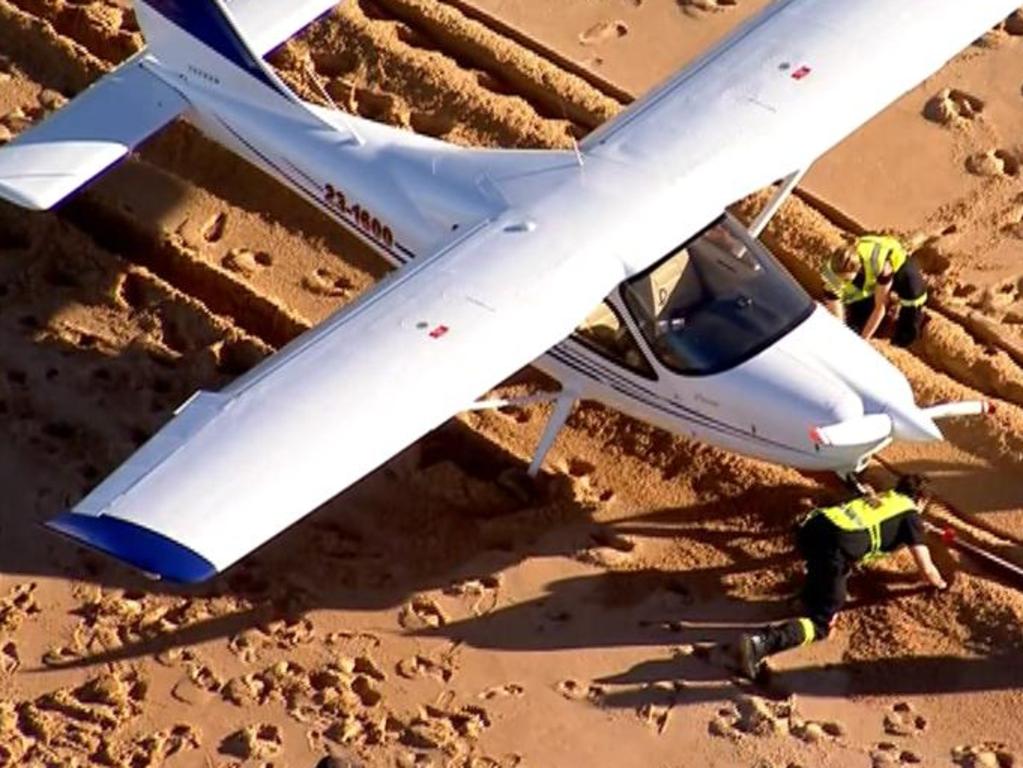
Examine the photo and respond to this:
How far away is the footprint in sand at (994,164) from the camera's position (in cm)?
1588

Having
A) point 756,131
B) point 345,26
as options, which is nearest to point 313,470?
point 756,131

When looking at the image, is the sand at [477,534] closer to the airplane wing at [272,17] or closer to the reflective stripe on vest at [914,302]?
the reflective stripe on vest at [914,302]

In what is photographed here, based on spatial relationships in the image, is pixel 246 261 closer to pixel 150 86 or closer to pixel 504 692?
pixel 150 86

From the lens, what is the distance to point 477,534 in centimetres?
1370

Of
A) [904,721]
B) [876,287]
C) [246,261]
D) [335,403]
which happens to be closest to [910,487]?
[904,721]

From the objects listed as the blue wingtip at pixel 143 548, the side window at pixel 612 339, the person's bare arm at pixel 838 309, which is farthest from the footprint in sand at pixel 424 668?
the person's bare arm at pixel 838 309

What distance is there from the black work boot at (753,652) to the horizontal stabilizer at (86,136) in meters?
5.36

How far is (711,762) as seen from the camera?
12531 mm

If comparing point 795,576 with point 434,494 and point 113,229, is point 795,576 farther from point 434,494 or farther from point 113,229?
point 113,229

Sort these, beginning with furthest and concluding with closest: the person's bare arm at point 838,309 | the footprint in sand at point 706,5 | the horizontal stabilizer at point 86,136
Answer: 1. the footprint in sand at point 706,5
2. the person's bare arm at point 838,309
3. the horizontal stabilizer at point 86,136

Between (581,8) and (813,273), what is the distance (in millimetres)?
3444

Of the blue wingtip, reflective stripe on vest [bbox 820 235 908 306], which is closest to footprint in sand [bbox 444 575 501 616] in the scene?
the blue wingtip

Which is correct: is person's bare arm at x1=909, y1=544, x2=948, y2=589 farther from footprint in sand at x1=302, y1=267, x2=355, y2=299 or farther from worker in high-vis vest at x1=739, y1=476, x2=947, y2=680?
footprint in sand at x1=302, y1=267, x2=355, y2=299

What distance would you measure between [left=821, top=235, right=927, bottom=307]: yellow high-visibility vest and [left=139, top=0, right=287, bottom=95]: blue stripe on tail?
13.4ft
